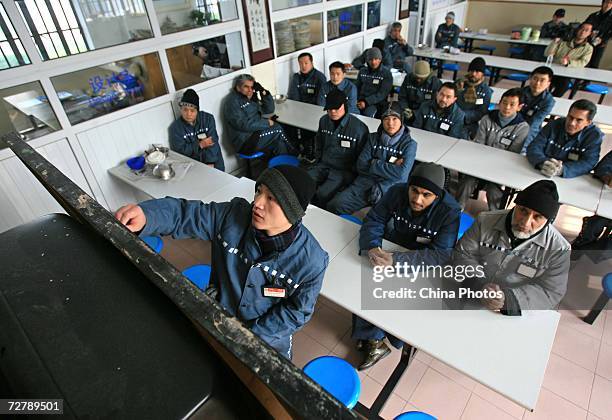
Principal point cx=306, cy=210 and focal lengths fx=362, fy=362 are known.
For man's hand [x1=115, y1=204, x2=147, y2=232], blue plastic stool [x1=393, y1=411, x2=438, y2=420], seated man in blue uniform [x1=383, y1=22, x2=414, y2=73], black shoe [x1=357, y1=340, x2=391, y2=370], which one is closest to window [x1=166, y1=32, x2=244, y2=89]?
man's hand [x1=115, y1=204, x2=147, y2=232]

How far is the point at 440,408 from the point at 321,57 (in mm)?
5269

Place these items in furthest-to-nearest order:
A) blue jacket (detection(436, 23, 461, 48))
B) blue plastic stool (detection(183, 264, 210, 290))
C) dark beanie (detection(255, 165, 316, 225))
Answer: blue jacket (detection(436, 23, 461, 48))
blue plastic stool (detection(183, 264, 210, 290))
dark beanie (detection(255, 165, 316, 225))

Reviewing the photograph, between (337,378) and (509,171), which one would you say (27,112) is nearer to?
(337,378)

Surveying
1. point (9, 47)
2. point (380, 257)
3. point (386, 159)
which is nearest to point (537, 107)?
point (386, 159)

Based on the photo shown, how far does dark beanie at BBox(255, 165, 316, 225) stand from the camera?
1510 mm

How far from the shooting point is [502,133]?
4.03 m

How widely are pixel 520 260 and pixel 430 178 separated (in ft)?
2.53

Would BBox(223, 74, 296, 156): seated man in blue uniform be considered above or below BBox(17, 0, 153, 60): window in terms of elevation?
below

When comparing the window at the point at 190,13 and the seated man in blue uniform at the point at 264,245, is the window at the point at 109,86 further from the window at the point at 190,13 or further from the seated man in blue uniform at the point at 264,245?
the seated man in blue uniform at the point at 264,245

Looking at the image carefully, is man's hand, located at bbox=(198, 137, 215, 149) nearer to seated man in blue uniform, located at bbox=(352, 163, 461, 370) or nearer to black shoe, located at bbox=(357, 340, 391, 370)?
seated man in blue uniform, located at bbox=(352, 163, 461, 370)

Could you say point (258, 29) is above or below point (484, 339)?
above

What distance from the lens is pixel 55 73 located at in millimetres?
3158

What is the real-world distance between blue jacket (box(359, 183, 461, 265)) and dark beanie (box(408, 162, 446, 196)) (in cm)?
16

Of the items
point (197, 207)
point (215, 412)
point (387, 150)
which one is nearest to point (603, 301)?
point (387, 150)
